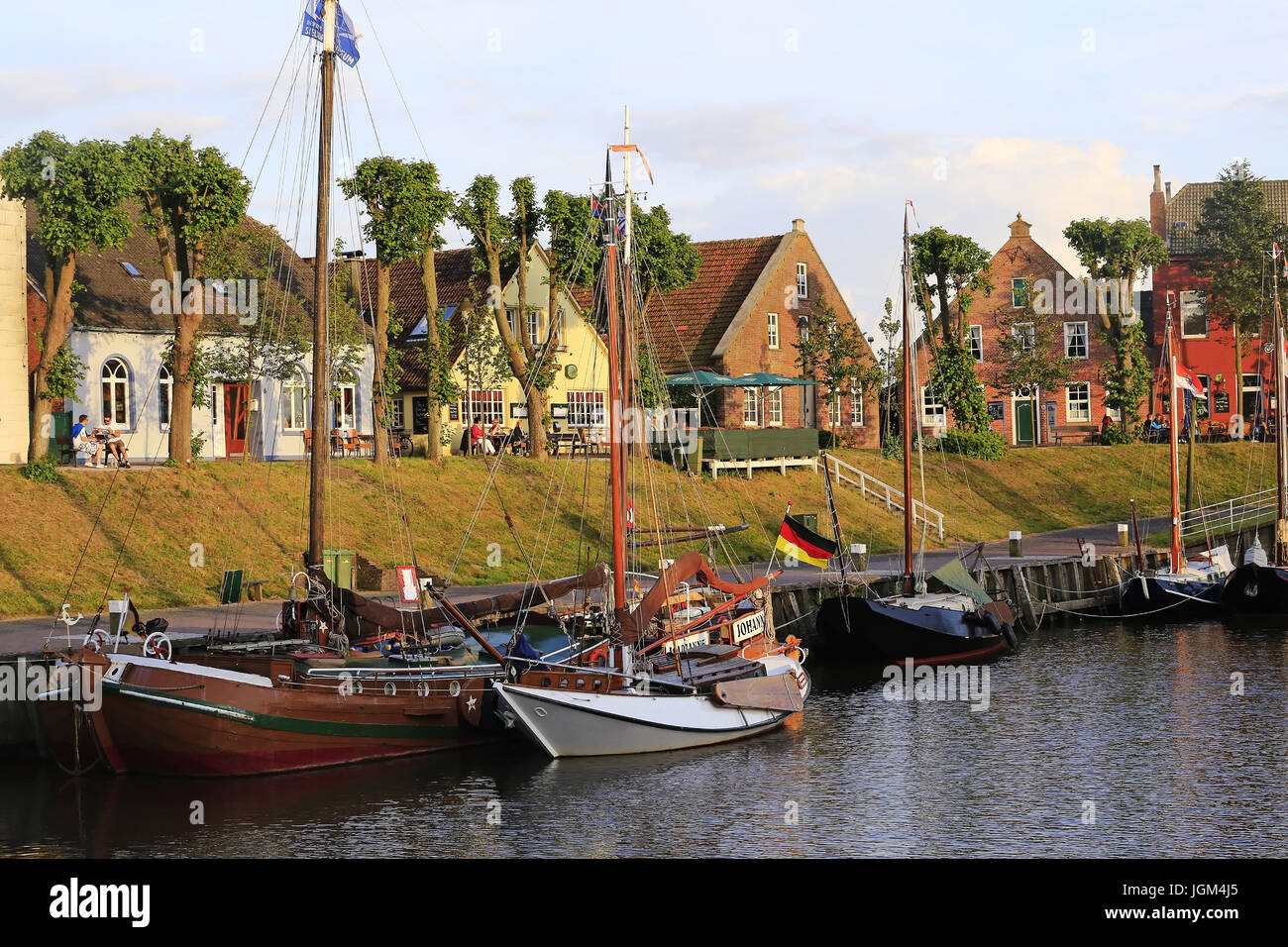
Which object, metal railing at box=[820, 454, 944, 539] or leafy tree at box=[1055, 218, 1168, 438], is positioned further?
leafy tree at box=[1055, 218, 1168, 438]

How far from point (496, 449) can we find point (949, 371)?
75.6 feet

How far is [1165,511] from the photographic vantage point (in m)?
61.4

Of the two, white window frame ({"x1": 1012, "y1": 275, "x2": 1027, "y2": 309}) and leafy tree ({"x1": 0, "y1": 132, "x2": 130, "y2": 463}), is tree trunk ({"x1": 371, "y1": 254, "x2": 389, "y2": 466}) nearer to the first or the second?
leafy tree ({"x1": 0, "y1": 132, "x2": 130, "y2": 463})

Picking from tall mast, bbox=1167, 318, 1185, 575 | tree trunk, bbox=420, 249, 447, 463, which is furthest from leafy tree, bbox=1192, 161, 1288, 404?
tree trunk, bbox=420, 249, 447, 463

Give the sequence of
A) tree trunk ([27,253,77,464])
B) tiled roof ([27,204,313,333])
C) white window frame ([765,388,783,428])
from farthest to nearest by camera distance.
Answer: white window frame ([765,388,783,428])
tiled roof ([27,204,313,333])
tree trunk ([27,253,77,464])

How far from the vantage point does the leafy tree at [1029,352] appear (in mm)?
66500

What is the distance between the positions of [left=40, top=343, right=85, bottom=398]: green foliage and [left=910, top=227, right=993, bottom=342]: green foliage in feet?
115

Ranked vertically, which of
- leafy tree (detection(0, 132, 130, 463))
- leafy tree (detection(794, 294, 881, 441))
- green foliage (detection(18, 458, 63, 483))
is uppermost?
leafy tree (detection(0, 132, 130, 463))

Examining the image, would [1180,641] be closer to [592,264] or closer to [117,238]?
[592,264]

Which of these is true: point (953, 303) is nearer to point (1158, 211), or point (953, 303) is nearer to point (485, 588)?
point (1158, 211)

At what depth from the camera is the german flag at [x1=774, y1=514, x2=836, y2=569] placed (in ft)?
106

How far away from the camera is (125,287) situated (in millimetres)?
46281

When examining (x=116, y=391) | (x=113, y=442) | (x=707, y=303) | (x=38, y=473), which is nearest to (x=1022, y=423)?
(x=707, y=303)

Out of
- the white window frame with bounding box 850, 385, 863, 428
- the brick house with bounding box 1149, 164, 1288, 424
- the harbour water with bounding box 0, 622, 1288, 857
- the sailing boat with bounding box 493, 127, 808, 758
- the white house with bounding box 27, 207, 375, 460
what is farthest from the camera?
the brick house with bounding box 1149, 164, 1288, 424
